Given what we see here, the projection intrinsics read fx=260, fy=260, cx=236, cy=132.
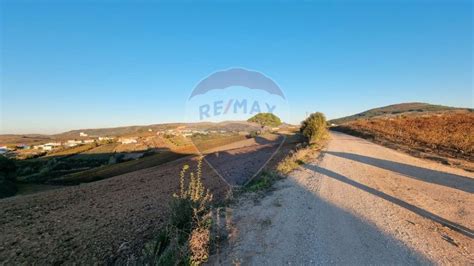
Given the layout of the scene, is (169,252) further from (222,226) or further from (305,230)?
(305,230)

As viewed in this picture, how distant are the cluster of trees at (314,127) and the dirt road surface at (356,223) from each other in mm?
19749

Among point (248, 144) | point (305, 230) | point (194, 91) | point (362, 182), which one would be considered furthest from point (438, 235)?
point (248, 144)

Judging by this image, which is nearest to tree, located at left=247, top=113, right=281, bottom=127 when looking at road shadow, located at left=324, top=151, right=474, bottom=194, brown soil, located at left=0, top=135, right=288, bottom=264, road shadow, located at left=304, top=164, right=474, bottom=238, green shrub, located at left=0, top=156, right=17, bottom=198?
road shadow, located at left=324, top=151, right=474, bottom=194

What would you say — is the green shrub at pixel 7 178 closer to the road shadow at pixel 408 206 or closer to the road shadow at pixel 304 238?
the road shadow at pixel 304 238

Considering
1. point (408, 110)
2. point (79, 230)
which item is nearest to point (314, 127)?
point (79, 230)

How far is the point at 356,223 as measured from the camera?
589 cm

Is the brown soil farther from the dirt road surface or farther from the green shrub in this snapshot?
the green shrub

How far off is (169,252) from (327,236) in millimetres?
3080

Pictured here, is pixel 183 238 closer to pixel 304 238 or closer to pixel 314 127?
pixel 304 238

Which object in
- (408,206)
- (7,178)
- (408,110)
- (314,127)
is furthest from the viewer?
(408,110)

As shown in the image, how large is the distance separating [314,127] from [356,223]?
27.5 metres

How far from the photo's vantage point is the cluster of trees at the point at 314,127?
3040 cm

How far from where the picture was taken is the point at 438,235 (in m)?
5.23

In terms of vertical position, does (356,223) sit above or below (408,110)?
below
